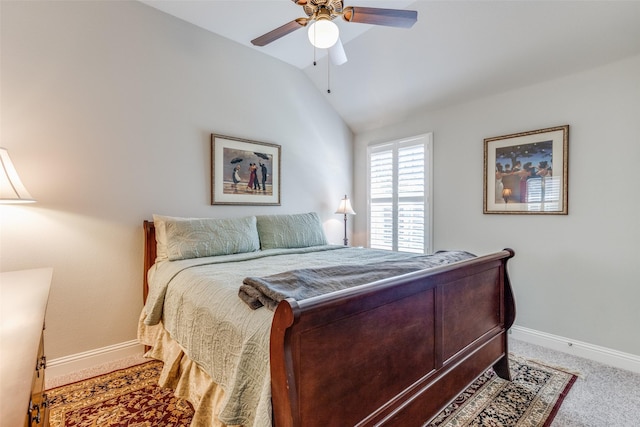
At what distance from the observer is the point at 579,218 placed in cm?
256

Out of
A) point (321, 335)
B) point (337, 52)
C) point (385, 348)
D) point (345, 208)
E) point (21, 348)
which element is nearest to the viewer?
point (21, 348)

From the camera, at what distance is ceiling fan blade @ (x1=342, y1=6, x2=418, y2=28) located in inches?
70.6

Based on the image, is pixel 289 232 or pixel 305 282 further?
pixel 289 232

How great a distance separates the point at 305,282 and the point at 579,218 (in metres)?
2.59

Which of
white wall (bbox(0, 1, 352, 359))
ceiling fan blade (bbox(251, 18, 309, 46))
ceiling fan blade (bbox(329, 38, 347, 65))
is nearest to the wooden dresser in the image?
white wall (bbox(0, 1, 352, 359))

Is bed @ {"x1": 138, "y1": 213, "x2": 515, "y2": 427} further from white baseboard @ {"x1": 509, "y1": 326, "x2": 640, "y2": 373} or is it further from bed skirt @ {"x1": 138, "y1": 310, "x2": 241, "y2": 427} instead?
white baseboard @ {"x1": 509, "y1": 326, "x2": 640, "y2": 373}

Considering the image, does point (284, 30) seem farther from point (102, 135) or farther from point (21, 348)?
point (21, 348)

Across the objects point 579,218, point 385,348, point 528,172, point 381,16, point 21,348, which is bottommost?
point 385,348

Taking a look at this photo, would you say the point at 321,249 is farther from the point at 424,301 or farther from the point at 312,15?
the point at 312,15

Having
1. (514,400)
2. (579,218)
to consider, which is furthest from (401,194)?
(514,400)

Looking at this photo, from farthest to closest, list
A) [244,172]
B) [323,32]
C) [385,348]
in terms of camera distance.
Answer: [244,172] → [323,32] → [385,348]

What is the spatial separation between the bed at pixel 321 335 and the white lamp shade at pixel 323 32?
138 cm

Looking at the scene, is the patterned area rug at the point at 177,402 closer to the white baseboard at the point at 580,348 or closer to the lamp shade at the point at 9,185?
the white baseboard at the point at 580,348

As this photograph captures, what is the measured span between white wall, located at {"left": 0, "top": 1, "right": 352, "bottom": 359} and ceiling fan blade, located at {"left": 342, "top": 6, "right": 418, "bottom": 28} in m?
1.76
